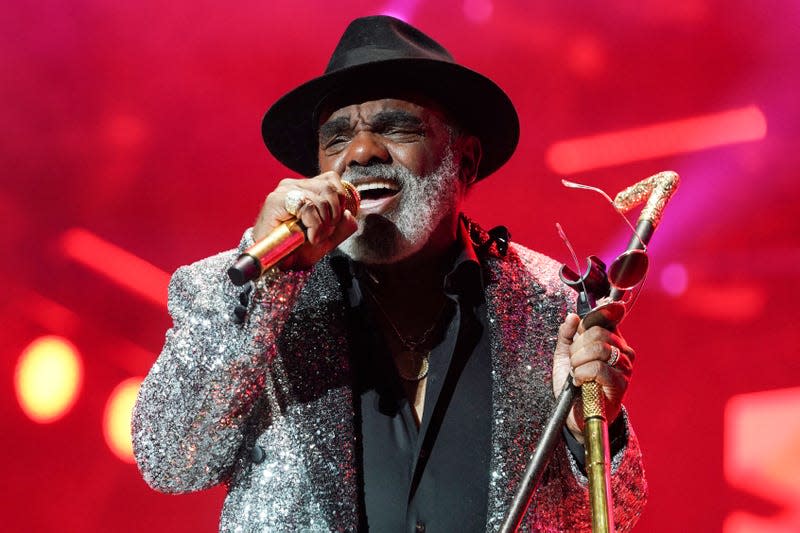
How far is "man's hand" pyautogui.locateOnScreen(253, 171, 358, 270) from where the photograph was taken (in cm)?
148

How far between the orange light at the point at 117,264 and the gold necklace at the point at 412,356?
1191mm

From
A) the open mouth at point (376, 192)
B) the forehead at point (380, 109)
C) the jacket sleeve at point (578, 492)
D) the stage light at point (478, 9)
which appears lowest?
the jacket sleeve at point (578, 492)

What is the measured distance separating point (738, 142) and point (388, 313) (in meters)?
1.67

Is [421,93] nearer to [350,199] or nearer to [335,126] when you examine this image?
[335,126]

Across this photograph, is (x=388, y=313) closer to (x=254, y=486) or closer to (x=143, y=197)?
(x=254, y=486)

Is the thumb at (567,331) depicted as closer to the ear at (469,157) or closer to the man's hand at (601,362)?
the man's hand at (601,362)

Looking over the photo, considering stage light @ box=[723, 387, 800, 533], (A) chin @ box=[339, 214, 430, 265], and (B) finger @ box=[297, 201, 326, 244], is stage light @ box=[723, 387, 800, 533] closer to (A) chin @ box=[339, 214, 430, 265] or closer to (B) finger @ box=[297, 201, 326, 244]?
(A) chin @ box=[339, 214, 430, 265]

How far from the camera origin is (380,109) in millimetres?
2229

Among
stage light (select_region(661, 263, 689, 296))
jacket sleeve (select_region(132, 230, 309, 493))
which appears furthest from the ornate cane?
stage light (select_region(661, 263, 689, 296))

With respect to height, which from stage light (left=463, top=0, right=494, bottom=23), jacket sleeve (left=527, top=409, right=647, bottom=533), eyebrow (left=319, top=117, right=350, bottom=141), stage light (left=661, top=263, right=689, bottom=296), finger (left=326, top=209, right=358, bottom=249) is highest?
stage light (left=463, top=0, right=494, bottom=23)

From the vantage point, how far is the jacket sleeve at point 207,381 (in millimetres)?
1661

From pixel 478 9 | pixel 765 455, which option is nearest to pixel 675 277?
pixel 765 455

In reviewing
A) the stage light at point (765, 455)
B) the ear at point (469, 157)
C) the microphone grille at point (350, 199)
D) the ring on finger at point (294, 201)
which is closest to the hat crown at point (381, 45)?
the ear at point (469, 157)

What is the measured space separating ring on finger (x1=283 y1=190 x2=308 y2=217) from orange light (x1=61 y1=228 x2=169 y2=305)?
71.1 inches
